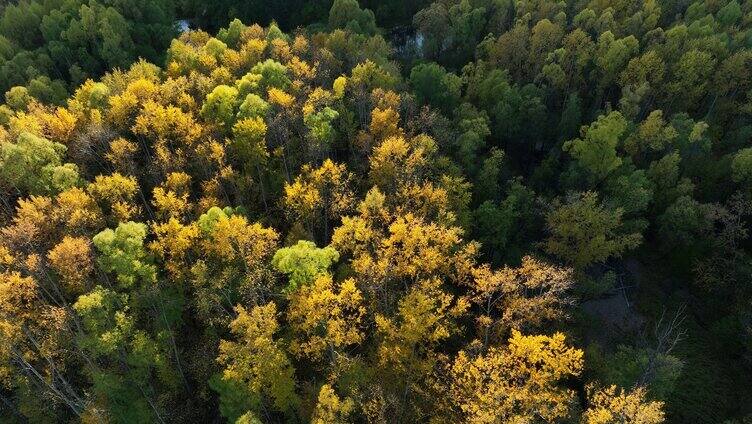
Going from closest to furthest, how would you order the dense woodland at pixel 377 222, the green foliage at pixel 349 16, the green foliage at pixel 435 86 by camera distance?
1. the dense woodland at pixel 377 222
2. the green foliage at pixel 435 86
3. the green foliage at pixel 349 16

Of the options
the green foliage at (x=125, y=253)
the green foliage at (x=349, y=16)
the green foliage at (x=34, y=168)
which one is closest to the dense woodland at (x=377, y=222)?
the green foliage at (x=125, y=253)

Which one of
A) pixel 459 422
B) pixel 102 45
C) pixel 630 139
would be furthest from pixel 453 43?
pixel 459 422

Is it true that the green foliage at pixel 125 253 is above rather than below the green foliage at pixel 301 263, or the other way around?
below

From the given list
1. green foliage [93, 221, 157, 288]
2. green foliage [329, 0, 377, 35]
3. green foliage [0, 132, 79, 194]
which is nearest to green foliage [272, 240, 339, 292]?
green foliage [93, 221, 157, 288]

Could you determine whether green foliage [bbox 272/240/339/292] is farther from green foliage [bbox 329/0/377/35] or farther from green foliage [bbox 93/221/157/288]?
green foliage [bbox 329/0/377/35]

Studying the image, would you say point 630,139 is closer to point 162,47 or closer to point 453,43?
point 453,43

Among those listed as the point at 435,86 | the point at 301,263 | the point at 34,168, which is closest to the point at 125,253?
the point at 301,263

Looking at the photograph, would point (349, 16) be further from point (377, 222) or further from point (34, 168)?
point (34, 168)

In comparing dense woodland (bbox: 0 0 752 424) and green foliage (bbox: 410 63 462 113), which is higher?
green foliage (bbox: 410 63 462 113)

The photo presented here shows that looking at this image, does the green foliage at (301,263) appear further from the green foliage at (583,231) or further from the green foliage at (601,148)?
the green foliage at (601,148)
